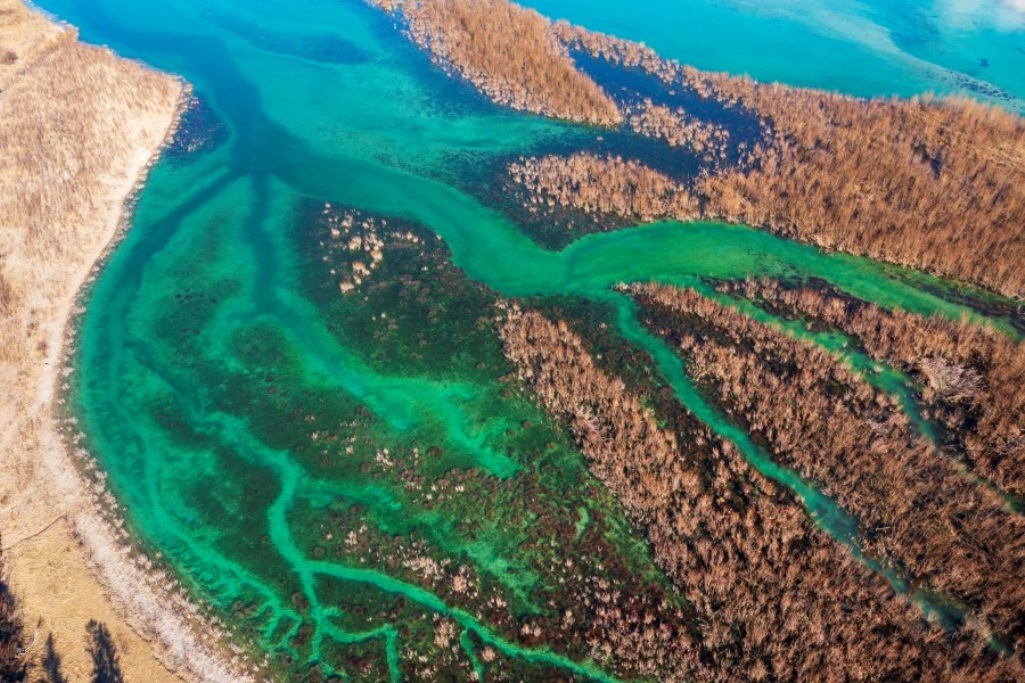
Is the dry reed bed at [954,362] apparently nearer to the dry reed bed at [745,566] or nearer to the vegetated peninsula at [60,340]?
the dry reed bed at [745,566]

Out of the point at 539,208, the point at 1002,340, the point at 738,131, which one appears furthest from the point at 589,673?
the point at 738,131

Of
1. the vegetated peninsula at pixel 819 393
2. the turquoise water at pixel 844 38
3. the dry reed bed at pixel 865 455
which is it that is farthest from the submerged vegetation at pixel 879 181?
the dry reed bed at pixel 865 455

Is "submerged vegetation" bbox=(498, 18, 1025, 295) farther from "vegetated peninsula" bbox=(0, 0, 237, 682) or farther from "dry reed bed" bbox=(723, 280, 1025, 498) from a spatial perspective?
"vegetated peninsula" bbox=(0, 0, 237, 682)

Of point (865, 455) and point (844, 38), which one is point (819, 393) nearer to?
point (865, 455)

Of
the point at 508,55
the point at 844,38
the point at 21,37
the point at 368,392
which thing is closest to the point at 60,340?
the point at 368,392

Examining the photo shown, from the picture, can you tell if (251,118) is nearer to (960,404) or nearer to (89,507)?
(89,507)

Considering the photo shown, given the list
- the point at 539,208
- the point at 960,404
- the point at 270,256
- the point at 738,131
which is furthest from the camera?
the point at 738,131

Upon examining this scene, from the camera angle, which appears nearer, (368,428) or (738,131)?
(368,428)
